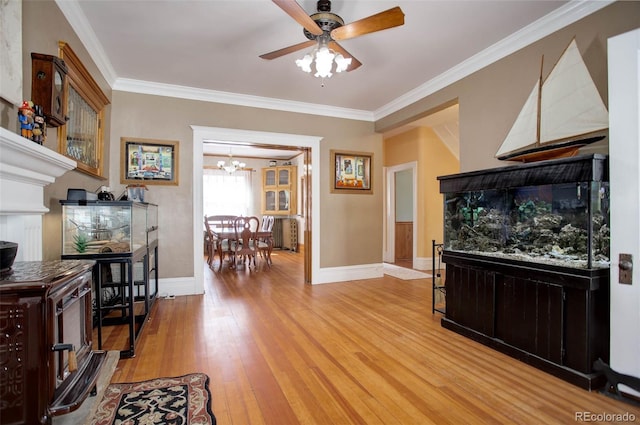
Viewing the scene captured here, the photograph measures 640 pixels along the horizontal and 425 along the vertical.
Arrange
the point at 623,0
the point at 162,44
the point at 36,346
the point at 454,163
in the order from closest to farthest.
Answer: the point at 36,346
the point at 623,0
the point at 162,44
the point at 454,163

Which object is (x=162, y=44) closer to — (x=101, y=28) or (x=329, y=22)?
(x=101, y=28)

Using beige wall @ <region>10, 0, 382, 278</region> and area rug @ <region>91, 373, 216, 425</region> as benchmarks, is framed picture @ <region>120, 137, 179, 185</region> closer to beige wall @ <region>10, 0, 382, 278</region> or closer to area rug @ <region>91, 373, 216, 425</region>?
beige wall @ <region>10, 0, 382, 278</region>

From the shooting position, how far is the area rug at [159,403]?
1.64 meters

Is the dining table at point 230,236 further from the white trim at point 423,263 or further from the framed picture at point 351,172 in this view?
the white trim at point 423,263

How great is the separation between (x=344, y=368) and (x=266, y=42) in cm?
293

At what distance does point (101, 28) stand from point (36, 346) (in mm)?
2880

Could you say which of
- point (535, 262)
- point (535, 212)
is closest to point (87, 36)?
point (535, 212)

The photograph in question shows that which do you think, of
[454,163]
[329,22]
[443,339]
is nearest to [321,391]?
[443,339]

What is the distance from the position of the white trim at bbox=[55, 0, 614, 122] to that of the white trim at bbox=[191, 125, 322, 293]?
1.36 feet

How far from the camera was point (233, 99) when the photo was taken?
4418mm

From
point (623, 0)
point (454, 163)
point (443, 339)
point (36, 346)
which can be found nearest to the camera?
point (36, 346)

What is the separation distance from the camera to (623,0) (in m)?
2.22

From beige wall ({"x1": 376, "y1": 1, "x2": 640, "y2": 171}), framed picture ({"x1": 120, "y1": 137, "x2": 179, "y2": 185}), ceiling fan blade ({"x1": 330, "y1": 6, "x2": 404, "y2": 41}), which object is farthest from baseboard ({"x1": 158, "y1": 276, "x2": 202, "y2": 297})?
beige wall ({"x1": 376, "y1": 1, "x2": 640, "y2": 171})

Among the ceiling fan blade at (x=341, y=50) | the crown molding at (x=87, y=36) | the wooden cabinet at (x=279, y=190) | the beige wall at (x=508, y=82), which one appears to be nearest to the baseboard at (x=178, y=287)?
the crown molding at (x=87, y=36)
